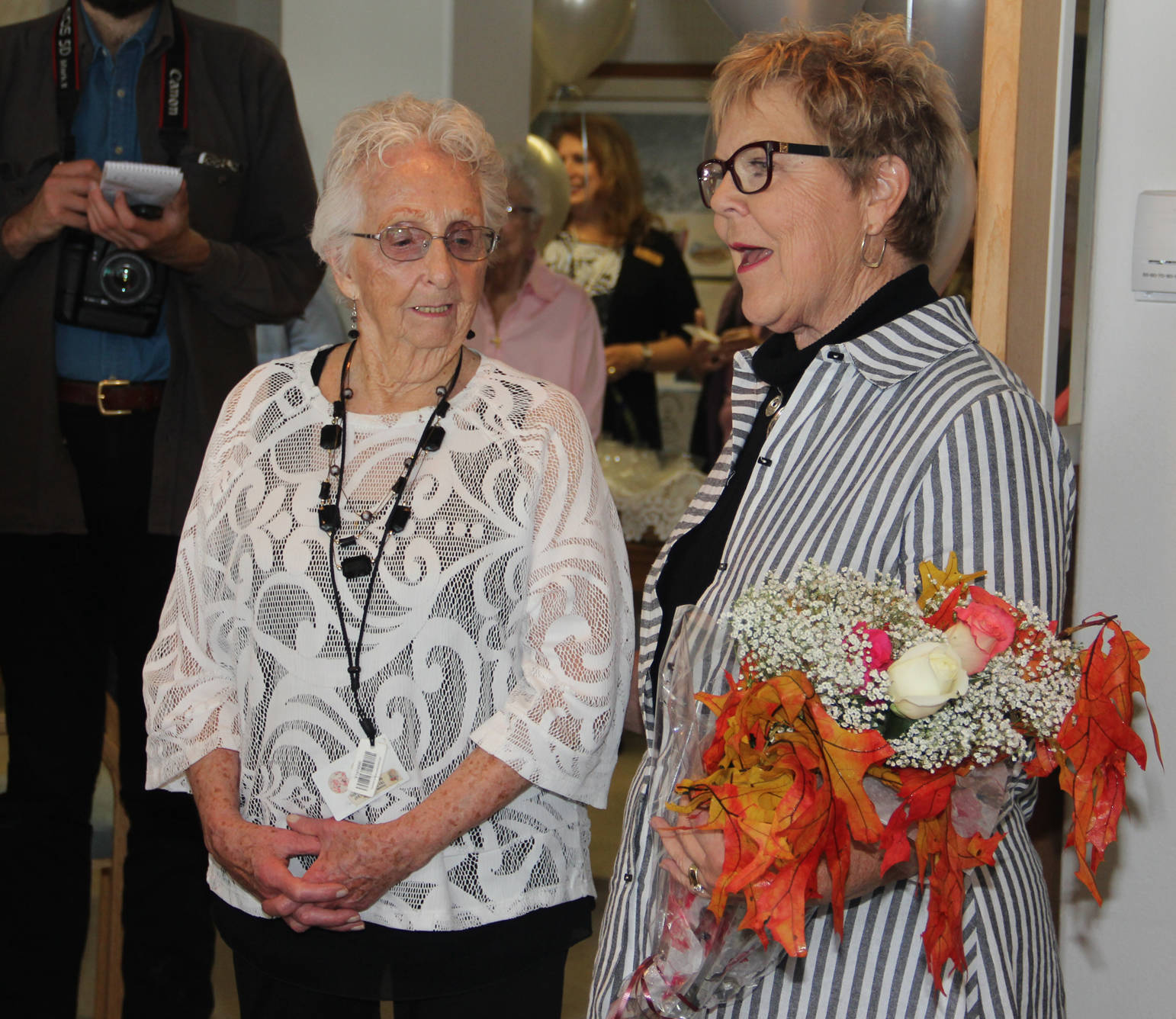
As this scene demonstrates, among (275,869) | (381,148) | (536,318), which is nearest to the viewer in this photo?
A: (275,869)

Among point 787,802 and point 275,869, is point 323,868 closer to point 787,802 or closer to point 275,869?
point 275,869

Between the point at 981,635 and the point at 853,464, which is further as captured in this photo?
the point at 853,464

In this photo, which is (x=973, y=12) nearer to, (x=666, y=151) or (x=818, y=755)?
(x=818, y=755)

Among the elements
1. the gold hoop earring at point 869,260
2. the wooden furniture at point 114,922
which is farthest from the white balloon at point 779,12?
the wooden furniture at point 114,922

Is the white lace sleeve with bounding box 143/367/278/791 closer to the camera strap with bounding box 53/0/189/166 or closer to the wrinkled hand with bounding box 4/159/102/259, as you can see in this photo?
the wrinkled hand with bounding box 4/159/102/259

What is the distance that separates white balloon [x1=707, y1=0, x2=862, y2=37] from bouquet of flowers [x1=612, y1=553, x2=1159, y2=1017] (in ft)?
4.83

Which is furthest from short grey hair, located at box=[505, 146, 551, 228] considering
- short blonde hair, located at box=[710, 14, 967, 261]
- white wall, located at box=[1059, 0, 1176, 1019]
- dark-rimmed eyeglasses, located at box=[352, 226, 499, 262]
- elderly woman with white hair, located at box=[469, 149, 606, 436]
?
short blonde hair, located at box=[710, 14, 967, 261]

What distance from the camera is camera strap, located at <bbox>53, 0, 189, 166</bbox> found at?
2453 mm

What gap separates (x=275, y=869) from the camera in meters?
1.54

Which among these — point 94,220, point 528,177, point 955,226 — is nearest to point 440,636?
point 955,226

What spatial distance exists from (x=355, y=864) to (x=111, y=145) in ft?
5.51

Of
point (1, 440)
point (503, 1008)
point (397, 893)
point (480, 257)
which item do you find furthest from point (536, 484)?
point (1, 440)

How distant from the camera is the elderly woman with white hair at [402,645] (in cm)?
155

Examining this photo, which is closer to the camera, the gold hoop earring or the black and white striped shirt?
the black and white striped shirt
